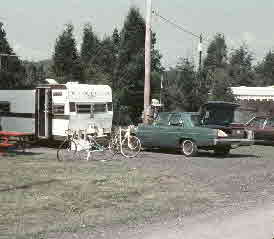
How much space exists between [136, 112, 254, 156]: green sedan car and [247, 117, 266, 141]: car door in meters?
5.23

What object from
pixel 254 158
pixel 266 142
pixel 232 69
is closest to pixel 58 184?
pixel 254 158

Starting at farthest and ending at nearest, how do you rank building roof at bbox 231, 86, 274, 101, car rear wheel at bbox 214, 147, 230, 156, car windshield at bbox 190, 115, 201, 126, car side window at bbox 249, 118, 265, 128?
building roof at bbox 231, 86, 274, 101
car side window at bbox 249, 118, 265, 128
car rear wheel at bbox 214, 147, 230, 156
car windshield at bbox 190, 115, 201, 126

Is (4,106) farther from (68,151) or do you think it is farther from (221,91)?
(221,91)

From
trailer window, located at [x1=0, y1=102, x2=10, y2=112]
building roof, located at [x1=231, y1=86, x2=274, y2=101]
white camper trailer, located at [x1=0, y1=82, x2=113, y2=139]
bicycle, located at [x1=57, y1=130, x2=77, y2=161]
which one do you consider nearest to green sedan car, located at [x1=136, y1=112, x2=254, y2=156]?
white camper trailer, located at [x1=0, y1=82, x2=113, y2=139]

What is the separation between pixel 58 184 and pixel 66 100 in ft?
30.9

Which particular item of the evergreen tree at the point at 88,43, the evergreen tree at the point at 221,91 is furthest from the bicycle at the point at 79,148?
the evergreen tree at the point at 88,43

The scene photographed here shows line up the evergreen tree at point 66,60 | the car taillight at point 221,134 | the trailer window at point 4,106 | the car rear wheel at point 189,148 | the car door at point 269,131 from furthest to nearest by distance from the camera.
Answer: the evergreen tree at point 66,60 < the car door at point 269,131 < the trailer window at point 4,106 < the car rear wheel at point 189,148 < the car taillight at point 221,134

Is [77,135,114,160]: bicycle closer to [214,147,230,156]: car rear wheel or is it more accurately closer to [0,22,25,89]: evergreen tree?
[214,147,230,156]: car rear wheel

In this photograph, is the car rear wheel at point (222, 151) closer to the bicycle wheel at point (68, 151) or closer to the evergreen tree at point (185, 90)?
the bicycle wheel at point (68, 151)

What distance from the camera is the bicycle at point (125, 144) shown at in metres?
19.1

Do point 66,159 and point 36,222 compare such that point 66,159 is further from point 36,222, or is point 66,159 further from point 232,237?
point 232,237

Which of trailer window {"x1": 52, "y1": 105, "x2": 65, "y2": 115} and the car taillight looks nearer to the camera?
the car taillight

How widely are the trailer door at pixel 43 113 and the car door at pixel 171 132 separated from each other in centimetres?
469

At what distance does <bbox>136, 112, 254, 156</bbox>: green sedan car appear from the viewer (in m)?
18.9
